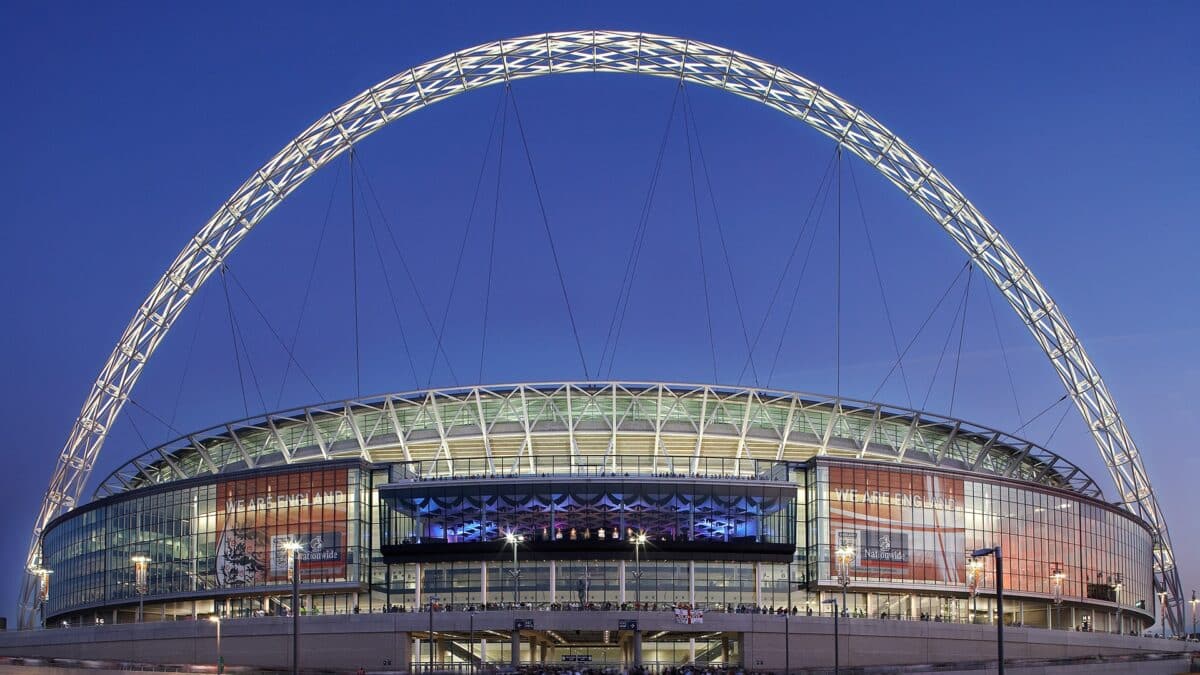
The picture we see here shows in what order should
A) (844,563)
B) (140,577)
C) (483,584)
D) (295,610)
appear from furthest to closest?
(140,577)
(483,584)
(844,563)
(295,610)

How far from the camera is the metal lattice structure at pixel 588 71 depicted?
104 m

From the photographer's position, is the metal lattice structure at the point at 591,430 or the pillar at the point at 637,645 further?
the metal lattice structure at the point at 591,430

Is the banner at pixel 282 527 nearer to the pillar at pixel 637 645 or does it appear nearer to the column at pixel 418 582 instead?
the column at pixel 418 582

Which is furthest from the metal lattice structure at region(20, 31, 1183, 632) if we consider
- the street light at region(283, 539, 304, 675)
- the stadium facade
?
the street light at region(283, 539, 304, 675)

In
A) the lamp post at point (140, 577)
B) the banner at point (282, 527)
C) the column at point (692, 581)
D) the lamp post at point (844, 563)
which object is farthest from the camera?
the lamp post at point (140, 577)

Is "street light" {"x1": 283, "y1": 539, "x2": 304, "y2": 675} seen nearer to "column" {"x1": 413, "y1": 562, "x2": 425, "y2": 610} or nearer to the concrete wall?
the concrete wall

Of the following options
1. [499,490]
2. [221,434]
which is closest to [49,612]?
[221,434]

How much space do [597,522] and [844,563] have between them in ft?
59.9

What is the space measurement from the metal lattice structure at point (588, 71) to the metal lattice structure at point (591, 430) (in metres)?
11.3

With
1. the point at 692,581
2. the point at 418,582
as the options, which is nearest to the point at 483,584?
the point at 418,582

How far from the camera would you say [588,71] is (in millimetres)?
104125

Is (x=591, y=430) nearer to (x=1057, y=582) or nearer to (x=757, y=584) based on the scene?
(x=757, y=584)

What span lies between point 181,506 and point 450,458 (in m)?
21.6

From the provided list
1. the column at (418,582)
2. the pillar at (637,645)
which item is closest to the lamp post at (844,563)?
the pillar at (637,645)
